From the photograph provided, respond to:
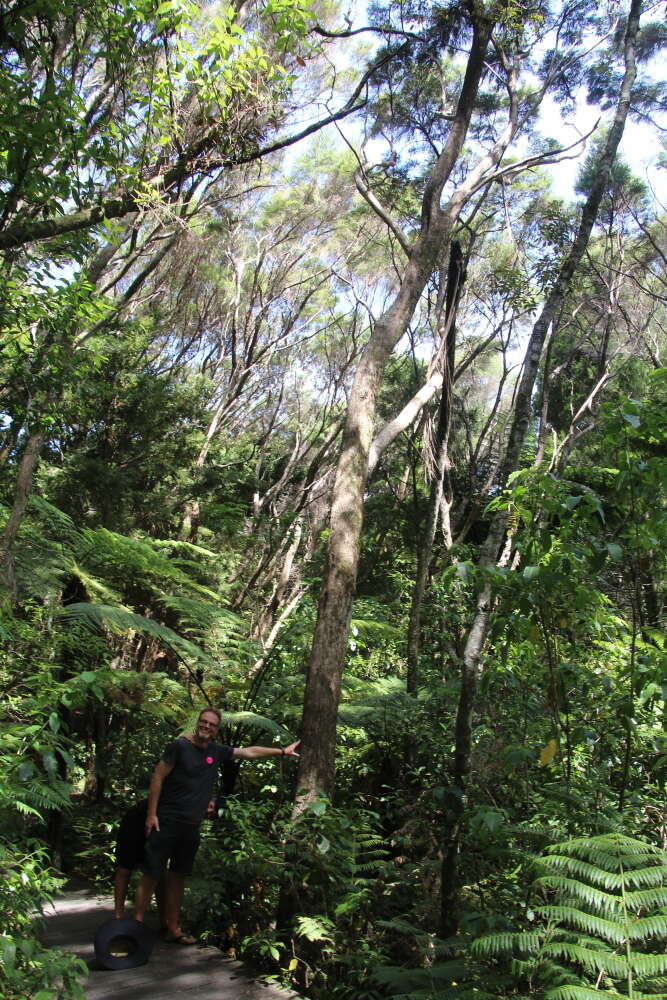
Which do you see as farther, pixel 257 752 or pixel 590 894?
pixel 257 752

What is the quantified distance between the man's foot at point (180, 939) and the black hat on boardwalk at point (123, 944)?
0.30 metres

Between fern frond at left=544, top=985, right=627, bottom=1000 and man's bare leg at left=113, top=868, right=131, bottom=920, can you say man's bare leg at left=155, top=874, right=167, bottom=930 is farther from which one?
fern frond at left=544, top=985, right=627, bottom=1000

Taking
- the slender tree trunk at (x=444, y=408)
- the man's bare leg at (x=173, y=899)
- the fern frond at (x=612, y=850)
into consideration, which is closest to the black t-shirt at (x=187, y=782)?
the man's bare leg at (x=173, y=899)

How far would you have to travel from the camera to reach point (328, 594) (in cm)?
530

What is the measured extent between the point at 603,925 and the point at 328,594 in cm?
315

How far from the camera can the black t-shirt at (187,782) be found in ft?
14.7

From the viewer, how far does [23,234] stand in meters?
5.40

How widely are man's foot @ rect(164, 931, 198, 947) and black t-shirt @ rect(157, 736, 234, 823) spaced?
0.64 m

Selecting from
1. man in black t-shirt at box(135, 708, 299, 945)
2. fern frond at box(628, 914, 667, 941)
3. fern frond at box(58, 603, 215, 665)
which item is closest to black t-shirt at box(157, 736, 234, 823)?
man in black t-shirt at box(135, 708, 299, 945)

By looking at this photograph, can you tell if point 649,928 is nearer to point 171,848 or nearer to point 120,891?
point 171,848

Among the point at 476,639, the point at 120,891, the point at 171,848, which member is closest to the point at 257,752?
the point at 171,848

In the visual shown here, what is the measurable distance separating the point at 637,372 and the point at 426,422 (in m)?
8.61

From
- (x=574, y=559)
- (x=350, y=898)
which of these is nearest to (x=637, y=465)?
(x=574, y=559)

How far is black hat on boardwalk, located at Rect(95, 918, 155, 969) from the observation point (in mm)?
3885
